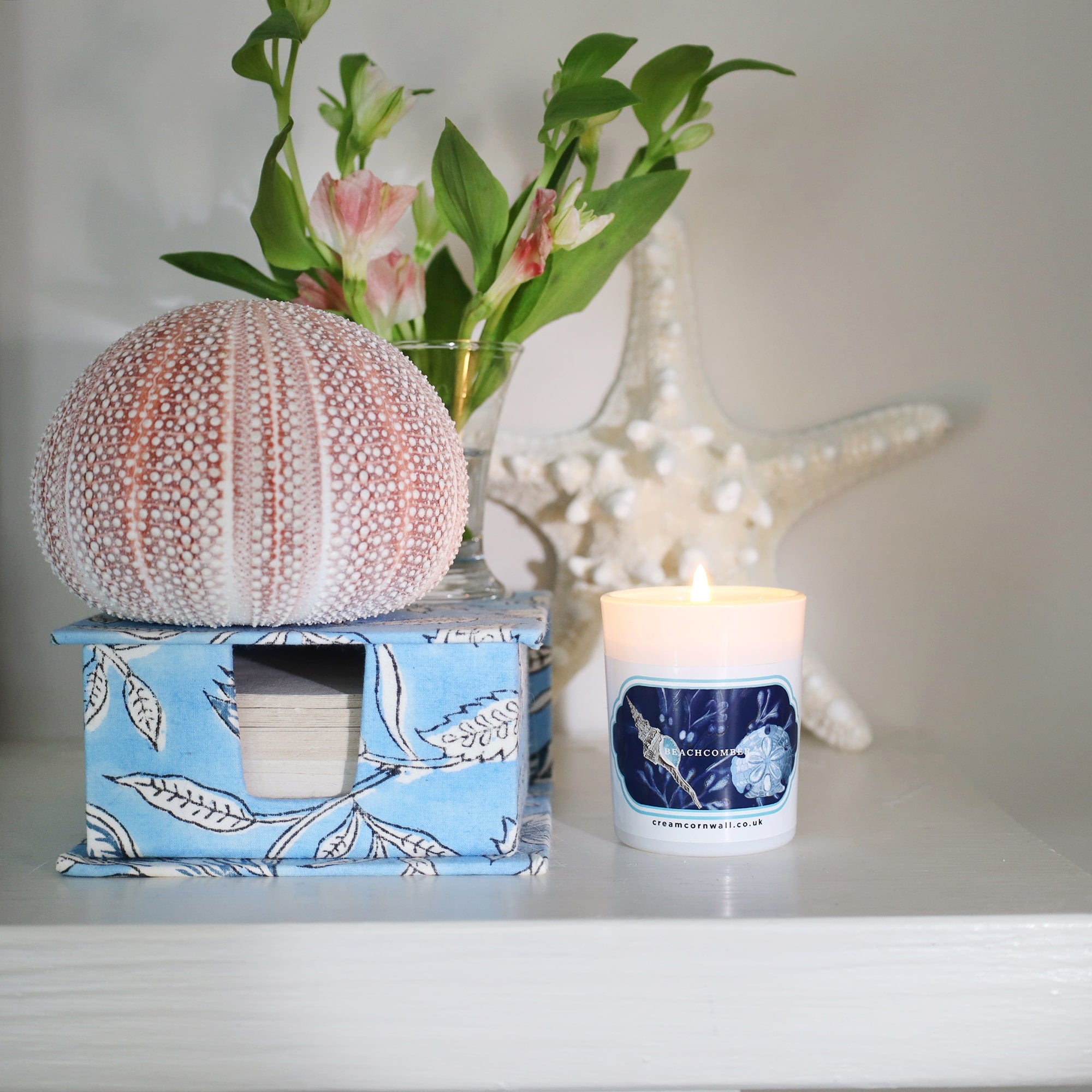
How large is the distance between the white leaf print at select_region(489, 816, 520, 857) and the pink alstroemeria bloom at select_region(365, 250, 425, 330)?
0.26 m

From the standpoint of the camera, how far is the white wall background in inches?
25.4

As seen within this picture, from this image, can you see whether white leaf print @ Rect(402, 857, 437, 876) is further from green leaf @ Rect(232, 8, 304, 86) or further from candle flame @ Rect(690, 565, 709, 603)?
green leaf @ Rect(232, 8, 304, 86)

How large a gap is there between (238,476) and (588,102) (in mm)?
251

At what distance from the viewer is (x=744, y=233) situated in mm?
671

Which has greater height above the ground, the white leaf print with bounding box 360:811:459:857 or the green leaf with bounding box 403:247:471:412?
the green leaf with bounding box 403:247:471:412

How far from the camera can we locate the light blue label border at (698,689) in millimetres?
432

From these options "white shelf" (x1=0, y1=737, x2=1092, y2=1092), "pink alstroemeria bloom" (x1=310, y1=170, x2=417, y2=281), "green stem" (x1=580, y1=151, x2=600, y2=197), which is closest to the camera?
"white shelf" (x1=0, y1=737, x2=1092, y2=1092)

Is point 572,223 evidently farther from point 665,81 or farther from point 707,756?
point 707,756

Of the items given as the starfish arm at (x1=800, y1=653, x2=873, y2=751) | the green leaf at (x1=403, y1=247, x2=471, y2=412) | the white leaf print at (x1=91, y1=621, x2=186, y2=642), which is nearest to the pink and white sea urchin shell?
the white leaf print at (x1=91, y1=621, x2=186, y2=642)

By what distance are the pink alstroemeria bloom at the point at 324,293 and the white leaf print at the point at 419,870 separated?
283 millimetres

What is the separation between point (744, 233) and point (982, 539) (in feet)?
0.83

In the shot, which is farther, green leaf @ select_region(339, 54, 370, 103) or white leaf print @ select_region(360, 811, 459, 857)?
green leaf @ select_region(339, 54, 370, 103)

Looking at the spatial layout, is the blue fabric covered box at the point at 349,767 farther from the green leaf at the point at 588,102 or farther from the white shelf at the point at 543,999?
the green leaf at the point at 588,102

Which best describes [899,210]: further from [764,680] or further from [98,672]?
[98,672]
